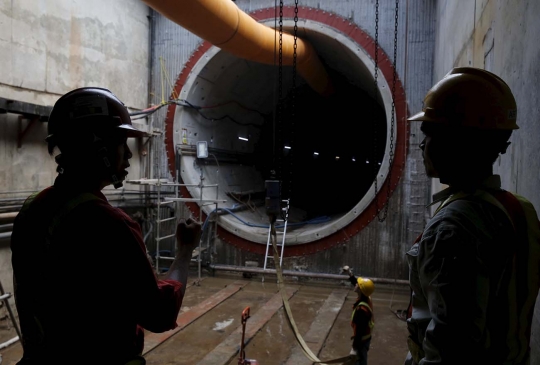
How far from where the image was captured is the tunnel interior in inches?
312

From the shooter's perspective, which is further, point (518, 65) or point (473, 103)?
point (518, 65)

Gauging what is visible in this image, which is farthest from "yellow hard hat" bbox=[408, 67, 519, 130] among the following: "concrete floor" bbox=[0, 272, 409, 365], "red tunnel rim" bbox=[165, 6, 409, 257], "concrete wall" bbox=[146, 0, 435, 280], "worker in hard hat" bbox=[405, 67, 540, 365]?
"concrete wall" bbox=[146, 0, 435, 280]

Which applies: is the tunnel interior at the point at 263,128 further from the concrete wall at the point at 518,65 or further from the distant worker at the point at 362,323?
the concrete wall at the point at 518,65

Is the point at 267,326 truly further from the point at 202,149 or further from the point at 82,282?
the point at 82,282

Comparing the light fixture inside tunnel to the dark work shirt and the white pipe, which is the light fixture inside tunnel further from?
the dark work shirt

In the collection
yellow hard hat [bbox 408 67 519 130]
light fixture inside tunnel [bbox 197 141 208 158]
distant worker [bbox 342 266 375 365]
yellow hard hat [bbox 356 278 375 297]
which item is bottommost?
distant worker [bbox 342 266 375 365]

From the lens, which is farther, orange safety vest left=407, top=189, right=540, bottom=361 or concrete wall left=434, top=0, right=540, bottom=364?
concrete wall left=434, top=0, right=540, bottom=364

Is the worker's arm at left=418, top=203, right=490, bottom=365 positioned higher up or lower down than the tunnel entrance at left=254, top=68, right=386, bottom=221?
lower down

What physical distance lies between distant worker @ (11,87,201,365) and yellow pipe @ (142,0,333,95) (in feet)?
11.2

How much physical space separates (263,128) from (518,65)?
10.3 metres

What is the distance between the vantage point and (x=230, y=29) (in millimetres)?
5773

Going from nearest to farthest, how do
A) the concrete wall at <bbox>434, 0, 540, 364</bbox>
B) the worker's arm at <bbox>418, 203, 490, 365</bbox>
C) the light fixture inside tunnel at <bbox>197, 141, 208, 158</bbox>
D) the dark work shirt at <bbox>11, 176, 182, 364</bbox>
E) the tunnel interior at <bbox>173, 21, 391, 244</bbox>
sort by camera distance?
the worker's arm at <bbox>418, 203, 490, 365</bbox>
the dark work shirt at <bbox>11, 176, 182, 364</bbox>
the concrete wall at <bbox>434, 0, 540, 364</bbox>
the tunnel interior at <bbox>173, 21, 391, 244</bbox>
the light fixture inside tunnel at <bbox>197, 141, 208, 158</bbox>

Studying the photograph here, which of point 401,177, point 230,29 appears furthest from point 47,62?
point 401,177

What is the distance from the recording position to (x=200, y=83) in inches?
335
